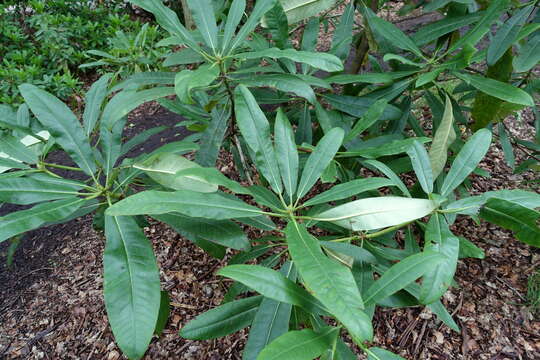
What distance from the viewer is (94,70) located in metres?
4.93

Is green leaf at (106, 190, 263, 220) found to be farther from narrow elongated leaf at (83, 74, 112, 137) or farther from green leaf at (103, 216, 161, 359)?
narrow elongated leaf at (83, 74, 112, 137)

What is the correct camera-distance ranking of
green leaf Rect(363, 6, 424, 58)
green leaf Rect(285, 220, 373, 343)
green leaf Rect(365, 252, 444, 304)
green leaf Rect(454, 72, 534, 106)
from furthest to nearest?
1. green leaf Rect(363, 6, 424, 58)
2. green leaf Rect(454, 72, 534, 106)
3. green leaf Rect(365, 252, 444, 304)
4. green leaf Rect(285, 220, 373, 343)

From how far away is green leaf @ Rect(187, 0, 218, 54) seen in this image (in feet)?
3.32

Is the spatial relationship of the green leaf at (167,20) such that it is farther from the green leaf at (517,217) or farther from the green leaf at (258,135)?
the green leaf at (517,217)

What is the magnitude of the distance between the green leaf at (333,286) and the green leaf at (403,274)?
0.13 metres

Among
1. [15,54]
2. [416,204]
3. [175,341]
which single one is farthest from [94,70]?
[416,204]

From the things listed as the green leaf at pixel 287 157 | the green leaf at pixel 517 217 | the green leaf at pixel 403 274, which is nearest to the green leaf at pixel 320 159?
the green leaf at pixel 287 157

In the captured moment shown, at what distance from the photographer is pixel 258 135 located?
93 cm

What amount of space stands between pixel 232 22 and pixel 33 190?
2.16ft

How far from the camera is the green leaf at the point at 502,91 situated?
1030 millimetres

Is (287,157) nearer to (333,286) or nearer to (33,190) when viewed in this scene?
(333,286)

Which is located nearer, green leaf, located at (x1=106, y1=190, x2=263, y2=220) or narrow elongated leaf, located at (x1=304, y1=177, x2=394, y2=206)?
green leaf, located at (x1=106, y1=190, x2=263, y2=220)

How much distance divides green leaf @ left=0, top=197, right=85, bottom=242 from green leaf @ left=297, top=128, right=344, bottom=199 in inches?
21.3

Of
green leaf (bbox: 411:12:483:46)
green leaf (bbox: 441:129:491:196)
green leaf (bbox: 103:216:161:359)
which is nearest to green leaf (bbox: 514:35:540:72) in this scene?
green leaf (bbox: 411:12:483:46)
